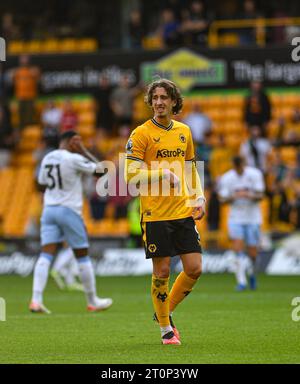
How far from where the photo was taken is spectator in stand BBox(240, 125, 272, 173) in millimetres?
27062

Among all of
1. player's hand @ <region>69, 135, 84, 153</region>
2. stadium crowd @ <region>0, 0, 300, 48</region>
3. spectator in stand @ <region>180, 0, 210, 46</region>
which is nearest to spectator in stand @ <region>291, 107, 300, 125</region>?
stadium crowd @ <region>0, 0, 300, 48</region>

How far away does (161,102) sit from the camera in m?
11.0

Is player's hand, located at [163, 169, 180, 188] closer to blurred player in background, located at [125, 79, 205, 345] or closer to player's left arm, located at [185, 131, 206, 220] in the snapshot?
blurred player in background, located at [125, 79, 205, 345]

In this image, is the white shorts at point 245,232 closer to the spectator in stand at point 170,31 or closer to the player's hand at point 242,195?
the player's hand at point 242,195

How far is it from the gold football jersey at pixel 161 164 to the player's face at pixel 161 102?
170 millimetres

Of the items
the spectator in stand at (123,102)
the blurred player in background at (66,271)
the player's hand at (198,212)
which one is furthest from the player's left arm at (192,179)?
the spectator in stand at (123,102)

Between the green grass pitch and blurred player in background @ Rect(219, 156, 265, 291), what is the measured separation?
748 millimetres

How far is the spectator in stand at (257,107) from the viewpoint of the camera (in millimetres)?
28172

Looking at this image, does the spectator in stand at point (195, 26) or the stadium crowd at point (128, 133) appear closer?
the stadium crowd at point (128, 133)

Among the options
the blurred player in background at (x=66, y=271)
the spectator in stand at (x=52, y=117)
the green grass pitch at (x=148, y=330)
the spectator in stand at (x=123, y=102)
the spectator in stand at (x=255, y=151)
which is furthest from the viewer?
the spectator in stand at (x=52, y=117)

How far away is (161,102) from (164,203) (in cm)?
104

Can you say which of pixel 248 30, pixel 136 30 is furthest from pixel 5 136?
pixel 248 30

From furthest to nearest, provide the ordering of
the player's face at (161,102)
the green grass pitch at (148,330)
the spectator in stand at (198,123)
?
the spectator in stand at (198,123)
the player's face at (161,102)
the green grass pitch at (148,330)

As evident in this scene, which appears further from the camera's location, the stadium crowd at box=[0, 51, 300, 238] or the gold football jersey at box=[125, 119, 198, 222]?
the stadium crowd at box=[0, 51, 300, 238]
